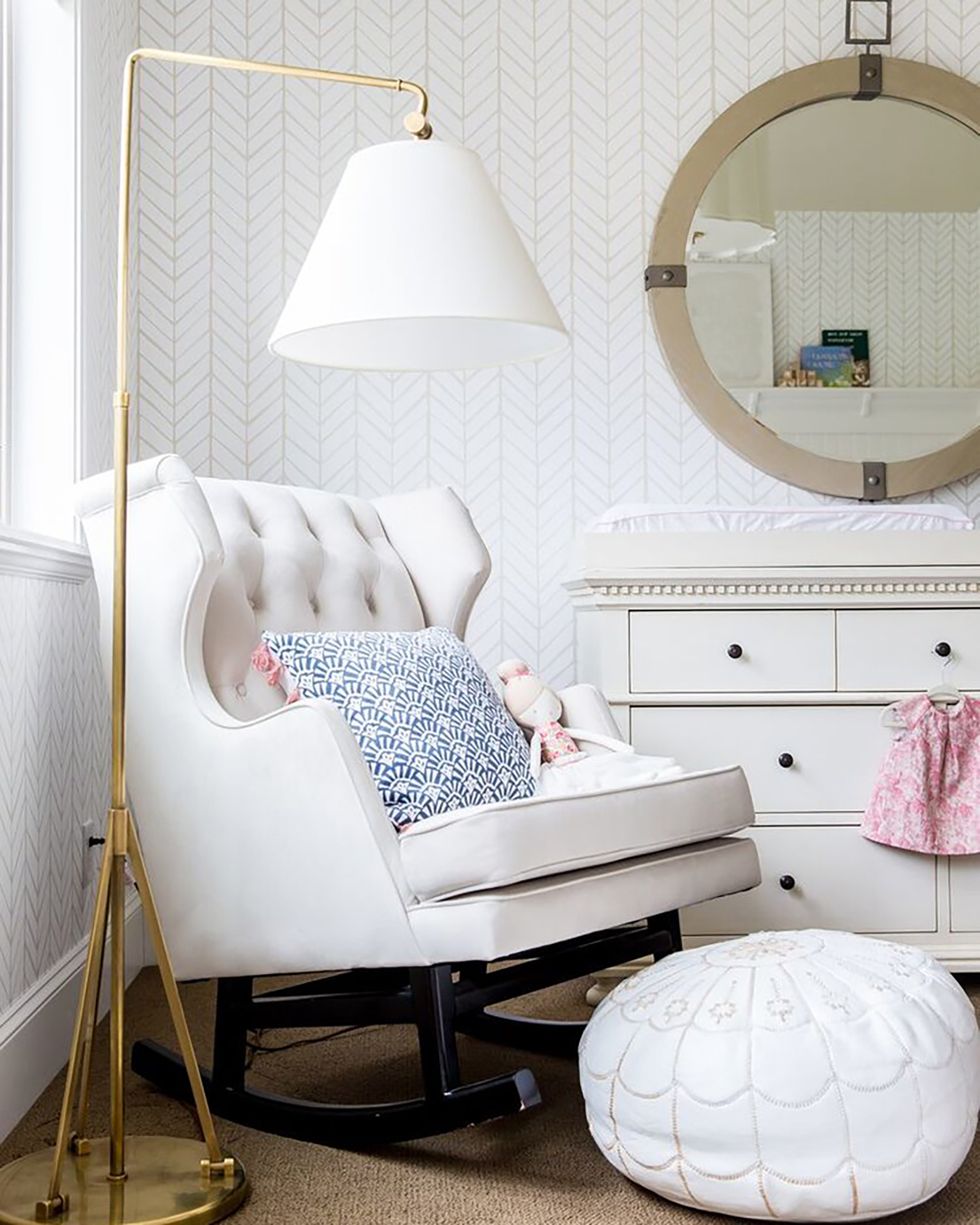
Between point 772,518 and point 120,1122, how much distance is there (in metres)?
1.77

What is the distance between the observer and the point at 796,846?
2.64 m

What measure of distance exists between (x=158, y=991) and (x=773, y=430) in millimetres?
1782

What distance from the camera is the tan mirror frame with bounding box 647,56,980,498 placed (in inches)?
124

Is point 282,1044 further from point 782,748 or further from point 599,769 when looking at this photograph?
point 782,748

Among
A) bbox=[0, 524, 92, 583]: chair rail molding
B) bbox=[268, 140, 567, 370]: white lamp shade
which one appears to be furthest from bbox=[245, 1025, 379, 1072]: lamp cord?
bbox=[268, 140, 567, 370]: white lamp shade

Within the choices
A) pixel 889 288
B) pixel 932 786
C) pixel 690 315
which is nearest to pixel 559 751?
pixel 932 786

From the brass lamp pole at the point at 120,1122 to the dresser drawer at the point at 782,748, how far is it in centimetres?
121

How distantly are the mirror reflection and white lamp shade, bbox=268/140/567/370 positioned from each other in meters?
1.30

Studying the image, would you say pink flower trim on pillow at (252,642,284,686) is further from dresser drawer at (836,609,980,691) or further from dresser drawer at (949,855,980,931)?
dresser drawer at (949,855,980,931)

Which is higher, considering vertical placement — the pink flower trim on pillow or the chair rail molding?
the chair rail molding

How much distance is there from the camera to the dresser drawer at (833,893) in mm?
2639

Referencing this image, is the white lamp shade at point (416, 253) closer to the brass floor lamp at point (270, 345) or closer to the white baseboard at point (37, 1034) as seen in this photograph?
the brass floor lamp at point (270, 345)

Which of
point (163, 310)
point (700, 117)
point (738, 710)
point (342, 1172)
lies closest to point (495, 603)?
point (738, 710)

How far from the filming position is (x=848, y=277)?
10.4ft
